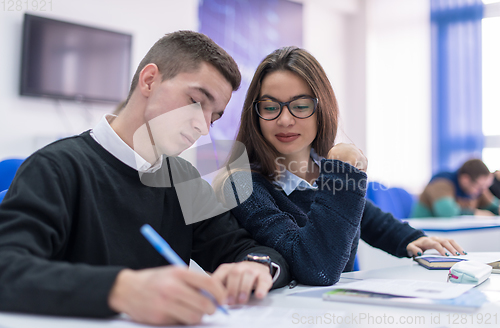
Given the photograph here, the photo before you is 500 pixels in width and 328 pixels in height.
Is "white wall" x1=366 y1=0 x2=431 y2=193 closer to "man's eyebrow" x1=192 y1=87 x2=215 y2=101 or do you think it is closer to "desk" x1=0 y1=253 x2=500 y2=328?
"man's eyebrow" x1=192 y1=87 x2=215 y2=101

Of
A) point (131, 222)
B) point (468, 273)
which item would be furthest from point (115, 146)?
point (468, 273)

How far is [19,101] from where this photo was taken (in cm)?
289

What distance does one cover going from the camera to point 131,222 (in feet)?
3.03

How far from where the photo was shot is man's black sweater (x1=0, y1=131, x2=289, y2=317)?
559 mm

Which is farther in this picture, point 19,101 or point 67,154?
point 19,101

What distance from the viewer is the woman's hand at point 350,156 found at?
0.99 metres

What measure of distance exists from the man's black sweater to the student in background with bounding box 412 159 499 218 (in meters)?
2.56

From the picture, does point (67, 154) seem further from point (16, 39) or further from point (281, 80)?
point (16, 39)

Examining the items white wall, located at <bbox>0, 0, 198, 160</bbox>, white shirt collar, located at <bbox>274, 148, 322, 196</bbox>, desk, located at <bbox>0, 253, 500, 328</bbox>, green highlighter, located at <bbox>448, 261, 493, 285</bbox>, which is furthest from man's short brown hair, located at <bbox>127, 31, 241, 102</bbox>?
white wall, located at <bbox>0, 0, 198, 160</bbox>

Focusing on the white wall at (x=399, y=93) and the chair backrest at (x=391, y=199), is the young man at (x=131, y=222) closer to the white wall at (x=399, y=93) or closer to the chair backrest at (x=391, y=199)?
the chair backrest at (x=391, y=199)

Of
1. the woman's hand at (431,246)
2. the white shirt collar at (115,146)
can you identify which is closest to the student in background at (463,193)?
the woman's hand at (431,246)

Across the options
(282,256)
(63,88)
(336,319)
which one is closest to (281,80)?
(282,256)

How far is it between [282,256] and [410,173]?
4.66 metres

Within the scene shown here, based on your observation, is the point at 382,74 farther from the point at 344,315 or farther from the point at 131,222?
the point at 344,315
